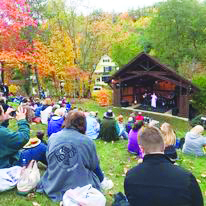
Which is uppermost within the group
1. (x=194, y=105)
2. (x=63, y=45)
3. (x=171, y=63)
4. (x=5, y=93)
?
(x=63, y=45)

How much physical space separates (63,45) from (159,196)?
81.7 ft

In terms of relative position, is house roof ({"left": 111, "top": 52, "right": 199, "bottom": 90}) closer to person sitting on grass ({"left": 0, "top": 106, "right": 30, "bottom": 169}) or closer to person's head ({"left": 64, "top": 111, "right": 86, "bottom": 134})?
person's head ({"left": 64, "top": 111, "right": 86, "bottom": 134})

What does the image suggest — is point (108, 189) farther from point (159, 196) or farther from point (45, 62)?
point (45, 62)

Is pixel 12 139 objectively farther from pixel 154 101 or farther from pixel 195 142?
pixel 154 101

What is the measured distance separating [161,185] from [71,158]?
1920 millimetres

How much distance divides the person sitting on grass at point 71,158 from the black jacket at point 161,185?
1.59 m

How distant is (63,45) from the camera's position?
26.2m

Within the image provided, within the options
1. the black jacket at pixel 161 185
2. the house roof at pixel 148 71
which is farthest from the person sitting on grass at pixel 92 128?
the house roof at pixel 148 71

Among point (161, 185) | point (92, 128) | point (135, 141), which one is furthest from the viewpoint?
point (92, 128)

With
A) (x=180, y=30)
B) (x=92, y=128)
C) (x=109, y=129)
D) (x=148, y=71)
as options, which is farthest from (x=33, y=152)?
(x=180, y=30)

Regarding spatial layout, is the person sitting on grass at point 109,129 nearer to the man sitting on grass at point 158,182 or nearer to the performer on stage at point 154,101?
the man sitting on grass at point 158,182

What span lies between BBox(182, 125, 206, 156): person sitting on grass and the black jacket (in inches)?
234

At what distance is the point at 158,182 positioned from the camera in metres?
2.46

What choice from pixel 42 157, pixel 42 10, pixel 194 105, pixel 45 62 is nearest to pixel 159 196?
pixel 42 157
